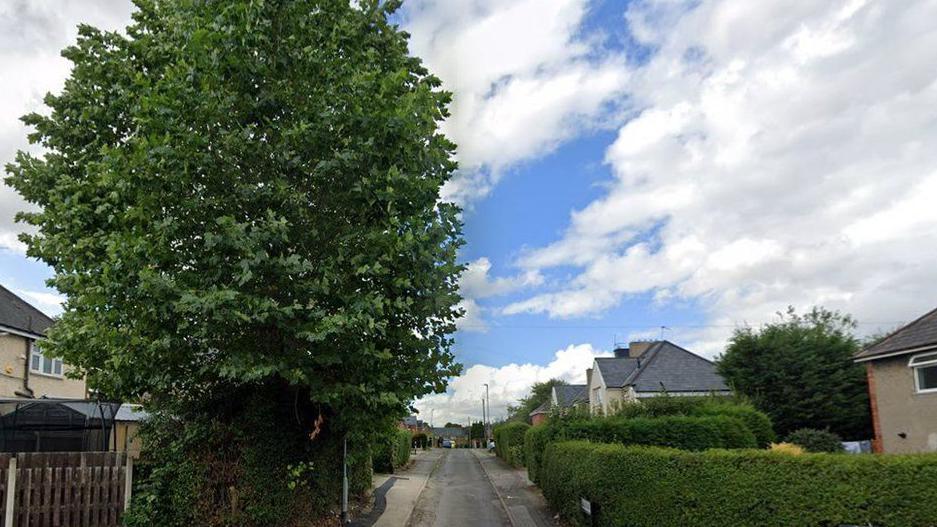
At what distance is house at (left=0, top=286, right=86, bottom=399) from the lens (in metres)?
19.6

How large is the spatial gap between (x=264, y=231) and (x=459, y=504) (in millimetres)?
15518

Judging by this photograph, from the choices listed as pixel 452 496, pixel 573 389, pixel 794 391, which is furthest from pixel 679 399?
pixel 573 389

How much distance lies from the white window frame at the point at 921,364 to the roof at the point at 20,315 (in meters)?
25.4

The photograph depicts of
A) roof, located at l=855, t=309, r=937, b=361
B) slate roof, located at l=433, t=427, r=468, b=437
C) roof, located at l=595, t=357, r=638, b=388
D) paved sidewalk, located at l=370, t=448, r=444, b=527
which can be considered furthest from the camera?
slate roof, located at l=433, t=427, r=468, b=437

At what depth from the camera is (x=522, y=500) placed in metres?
21.7

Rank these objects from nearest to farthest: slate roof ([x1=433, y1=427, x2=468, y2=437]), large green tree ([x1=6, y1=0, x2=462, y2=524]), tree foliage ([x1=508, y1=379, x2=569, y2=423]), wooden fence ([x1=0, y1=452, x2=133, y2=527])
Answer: large green tree ([x1=6, y1=0, x2=462, y2=524]), wooden fence ([x1=0, y1=452, x2=133, y2=527]), tree foliage ([x1=508, y1=379, x2=569, y2=423]), slate roof ([x1=433, y1=427, x2=468, y2=437])

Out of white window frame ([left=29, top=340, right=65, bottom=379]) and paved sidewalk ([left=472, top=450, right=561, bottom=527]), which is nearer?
paved sidewalk ([left=472, top=450, right=561, bottom=527])

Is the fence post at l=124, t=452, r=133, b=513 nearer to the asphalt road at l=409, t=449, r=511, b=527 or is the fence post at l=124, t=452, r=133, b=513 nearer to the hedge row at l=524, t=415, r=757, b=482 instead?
the asphalt road at l=409, t=449, r=511, b=527

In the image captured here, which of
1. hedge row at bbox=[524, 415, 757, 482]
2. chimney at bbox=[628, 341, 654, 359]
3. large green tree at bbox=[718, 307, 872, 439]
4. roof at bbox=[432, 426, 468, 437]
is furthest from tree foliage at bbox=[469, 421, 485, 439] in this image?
hedge row at bbox=[524, 415, 757, 482]

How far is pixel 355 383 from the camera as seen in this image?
373 inches

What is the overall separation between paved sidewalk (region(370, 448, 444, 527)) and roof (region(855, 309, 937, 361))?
14794 mm

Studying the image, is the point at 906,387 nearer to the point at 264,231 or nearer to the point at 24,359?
the point at 264,231

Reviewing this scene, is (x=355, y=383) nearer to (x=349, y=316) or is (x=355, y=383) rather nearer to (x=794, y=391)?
(x=349, y=316)

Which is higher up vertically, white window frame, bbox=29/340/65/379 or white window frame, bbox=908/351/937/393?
white window frame, bbox=29/340/65/379
